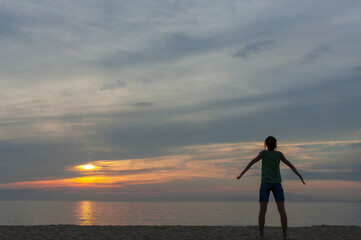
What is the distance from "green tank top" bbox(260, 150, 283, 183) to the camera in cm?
1039

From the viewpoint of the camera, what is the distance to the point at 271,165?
10430mm
